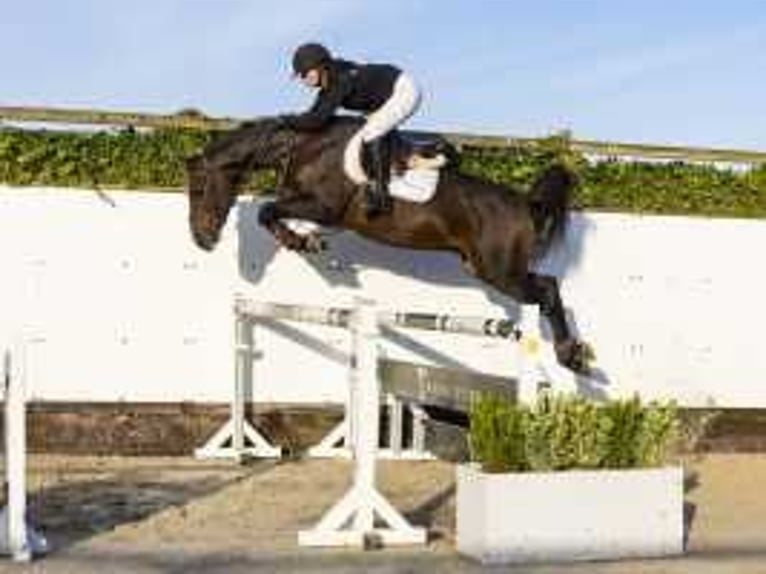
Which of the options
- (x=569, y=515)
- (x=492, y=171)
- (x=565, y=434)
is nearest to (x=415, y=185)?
(x=492, y=171)

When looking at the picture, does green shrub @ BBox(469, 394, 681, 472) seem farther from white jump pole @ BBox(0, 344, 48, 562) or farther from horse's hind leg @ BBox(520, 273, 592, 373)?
horse's hind leg @ BBox(520, 273, 592, 373)

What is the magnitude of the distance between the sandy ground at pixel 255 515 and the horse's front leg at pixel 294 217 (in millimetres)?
1477

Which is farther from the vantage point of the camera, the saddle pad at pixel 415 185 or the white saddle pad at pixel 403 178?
the saddle pad at pixel 415 185

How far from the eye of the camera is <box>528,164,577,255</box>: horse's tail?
11898mm

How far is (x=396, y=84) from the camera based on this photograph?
1137cm

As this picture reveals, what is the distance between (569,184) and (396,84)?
1.50 meters

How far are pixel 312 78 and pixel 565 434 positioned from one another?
162 inches

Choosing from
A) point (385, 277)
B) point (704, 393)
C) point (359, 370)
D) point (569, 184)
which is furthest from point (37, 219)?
point (704, 393)

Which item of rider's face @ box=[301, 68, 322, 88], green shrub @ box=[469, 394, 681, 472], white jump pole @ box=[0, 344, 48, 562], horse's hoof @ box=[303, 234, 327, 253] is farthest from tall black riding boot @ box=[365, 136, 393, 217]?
white jump pole @ box=[0, 344, 48, 562]

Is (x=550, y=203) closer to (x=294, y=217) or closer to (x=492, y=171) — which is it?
(x=492, y=171)

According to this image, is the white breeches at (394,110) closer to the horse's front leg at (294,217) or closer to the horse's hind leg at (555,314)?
the horse's front leg at (294,217)

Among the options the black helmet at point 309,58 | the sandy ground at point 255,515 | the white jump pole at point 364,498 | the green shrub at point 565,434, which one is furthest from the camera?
the black helmet at point 309,58

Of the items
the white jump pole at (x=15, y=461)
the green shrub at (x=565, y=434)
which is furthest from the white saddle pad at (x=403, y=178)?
the white jump pole at (x=15, y=461)

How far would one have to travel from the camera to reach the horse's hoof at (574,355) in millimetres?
11758
